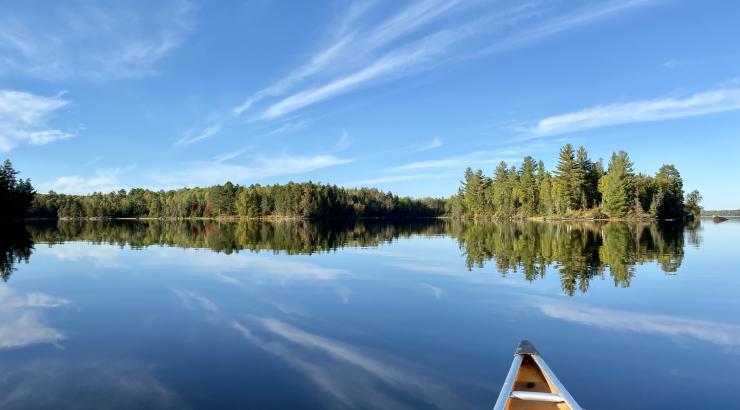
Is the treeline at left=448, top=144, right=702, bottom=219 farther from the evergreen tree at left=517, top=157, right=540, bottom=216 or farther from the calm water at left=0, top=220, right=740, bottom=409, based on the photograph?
the calm water at left=0, top=220, right=740, bottom=409

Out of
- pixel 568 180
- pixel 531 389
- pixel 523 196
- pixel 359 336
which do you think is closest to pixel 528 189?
pixel 523 196

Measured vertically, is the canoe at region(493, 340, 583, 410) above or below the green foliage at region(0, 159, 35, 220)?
below

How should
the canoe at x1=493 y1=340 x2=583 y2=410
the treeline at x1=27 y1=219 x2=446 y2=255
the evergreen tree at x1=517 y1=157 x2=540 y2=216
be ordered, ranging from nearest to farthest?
the canoe at x1=493 y1=340 x2=583 y2=410 → the treeline at x1=27 y1=219 x2=446 y2=255 → the evergreen tree at x1=517 y1=157 x2=540 y2=216

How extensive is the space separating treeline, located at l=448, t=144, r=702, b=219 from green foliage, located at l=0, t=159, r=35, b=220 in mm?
138449

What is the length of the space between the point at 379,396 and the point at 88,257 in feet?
112

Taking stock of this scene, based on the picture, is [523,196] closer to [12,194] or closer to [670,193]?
[670,193]

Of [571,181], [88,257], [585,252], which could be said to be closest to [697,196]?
[571,181]

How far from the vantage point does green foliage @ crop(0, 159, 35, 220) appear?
10169 cm

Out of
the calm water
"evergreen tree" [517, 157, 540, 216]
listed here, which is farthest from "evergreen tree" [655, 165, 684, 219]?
the calm water

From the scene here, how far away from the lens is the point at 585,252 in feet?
113

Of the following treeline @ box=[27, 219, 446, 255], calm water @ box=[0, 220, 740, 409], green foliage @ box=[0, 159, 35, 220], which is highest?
green foliage @ box=[0, 159, 35, 220]

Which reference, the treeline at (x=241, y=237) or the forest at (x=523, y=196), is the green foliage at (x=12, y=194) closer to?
the forest at (x=523, y=196)

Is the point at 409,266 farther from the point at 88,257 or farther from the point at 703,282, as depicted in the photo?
the point at 88,257


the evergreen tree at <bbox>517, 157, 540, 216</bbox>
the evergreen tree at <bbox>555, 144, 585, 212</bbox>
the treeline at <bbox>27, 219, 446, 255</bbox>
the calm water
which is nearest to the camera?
the calm water
